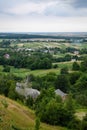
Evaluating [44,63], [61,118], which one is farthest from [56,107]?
[44,63]

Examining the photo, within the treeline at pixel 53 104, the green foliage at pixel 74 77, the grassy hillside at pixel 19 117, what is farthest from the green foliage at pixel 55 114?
the green foliage at pixel 74 77

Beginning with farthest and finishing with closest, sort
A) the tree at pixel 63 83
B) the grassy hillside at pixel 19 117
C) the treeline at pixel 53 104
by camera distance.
Answer: 1. the tree at pixel 63 83
2. the treeline at pixel 53 104
3. the grassy hillside at pixel 19 117

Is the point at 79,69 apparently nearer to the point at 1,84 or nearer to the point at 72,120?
the point at 1,84

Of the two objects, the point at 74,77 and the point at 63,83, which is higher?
the point at 63,83

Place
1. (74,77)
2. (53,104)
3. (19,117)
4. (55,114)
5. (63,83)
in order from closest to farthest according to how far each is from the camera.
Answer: (19,117) < (55,114) < (53,104) < (63,83) < (74,77)

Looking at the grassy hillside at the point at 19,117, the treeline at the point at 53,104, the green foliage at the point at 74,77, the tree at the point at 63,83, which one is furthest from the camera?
the green foliage at the point at 74,77

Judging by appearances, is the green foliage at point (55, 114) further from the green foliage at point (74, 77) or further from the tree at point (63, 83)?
the green foliage at point (74, 77)

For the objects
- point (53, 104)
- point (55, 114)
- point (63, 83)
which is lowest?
point (63, 83)

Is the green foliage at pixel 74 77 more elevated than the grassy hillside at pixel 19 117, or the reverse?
the grassy hillside at pixel 19 117

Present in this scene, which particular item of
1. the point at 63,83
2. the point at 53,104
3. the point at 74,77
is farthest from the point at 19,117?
the point at 74,77

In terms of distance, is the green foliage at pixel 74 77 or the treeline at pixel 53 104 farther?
the green foliage at pixel 74 77

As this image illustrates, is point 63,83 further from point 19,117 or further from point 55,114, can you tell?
point 19,117
